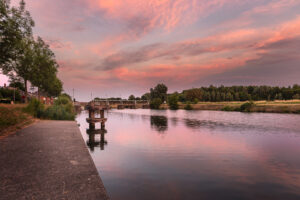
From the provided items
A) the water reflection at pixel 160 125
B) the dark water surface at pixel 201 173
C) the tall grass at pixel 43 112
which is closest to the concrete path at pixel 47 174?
the dark water surface at pixel 201 173

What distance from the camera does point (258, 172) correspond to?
11.3 meters

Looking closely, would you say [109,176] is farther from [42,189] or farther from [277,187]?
[277,187]

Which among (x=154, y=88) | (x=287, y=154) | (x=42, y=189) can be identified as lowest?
(x=287, y=154)

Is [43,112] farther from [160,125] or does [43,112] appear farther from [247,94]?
[247,94]

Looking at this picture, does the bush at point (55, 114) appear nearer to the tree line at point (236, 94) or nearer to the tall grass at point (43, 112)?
the tall grass at point (43, 112)

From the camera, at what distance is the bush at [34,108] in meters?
25.3

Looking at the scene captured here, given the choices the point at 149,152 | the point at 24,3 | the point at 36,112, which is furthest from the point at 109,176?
the point at 24,3

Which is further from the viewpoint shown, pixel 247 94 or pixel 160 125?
pixel 247 94

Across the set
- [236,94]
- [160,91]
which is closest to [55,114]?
[160,91]

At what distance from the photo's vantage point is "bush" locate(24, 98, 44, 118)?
25281 millimetres

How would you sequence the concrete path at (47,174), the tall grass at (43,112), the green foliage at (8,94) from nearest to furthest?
1. the concrete path at (47,174)
2. the tall grass at (43,112)
3. the green foliage at (8,94)

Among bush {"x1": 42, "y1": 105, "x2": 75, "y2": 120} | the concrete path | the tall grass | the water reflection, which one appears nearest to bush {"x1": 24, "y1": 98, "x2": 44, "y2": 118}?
the tall grass

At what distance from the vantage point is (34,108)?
1032 inches

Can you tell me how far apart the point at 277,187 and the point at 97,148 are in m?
14.3
